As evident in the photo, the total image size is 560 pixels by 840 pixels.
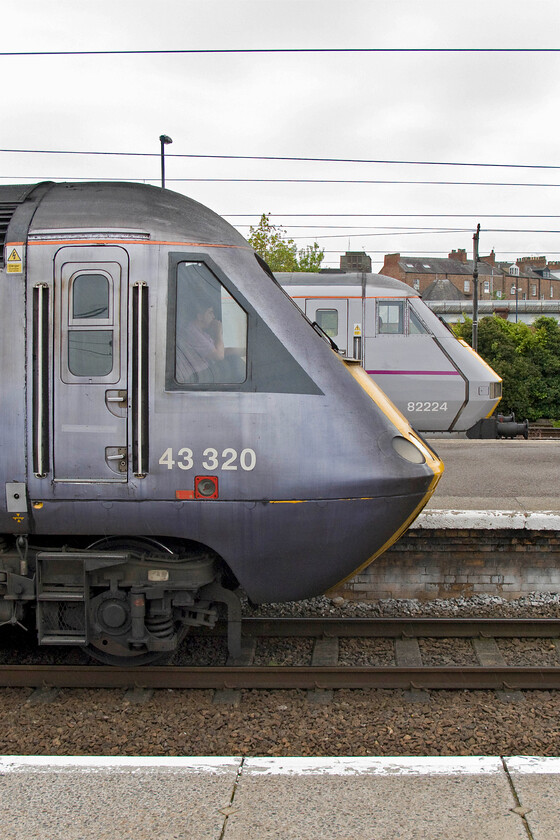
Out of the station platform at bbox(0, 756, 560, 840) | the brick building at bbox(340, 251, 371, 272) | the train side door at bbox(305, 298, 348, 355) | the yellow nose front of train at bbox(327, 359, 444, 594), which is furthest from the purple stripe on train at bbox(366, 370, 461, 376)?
the station platform at bbox(0, 756, 560, 840)

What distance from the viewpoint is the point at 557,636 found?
6406mm

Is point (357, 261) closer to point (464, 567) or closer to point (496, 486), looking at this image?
point (496, 486)

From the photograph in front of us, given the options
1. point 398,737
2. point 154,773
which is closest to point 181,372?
point 154,773

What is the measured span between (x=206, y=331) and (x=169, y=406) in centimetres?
55

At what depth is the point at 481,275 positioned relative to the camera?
9369 centimetres

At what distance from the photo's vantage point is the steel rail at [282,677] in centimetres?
532

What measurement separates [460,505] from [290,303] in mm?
4065

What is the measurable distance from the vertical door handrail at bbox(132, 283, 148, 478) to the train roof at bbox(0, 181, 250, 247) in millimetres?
528

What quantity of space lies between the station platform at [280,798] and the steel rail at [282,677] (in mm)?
1391

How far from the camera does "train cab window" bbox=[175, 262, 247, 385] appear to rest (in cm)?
466

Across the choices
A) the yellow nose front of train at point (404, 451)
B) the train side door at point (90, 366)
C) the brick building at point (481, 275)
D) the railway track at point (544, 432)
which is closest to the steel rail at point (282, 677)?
the yellow nose front of train at point (404, 451)

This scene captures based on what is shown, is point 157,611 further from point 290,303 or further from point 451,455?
point 451,455

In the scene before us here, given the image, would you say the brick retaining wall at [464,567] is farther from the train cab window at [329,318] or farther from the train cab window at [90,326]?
the train cab window at [329,318]

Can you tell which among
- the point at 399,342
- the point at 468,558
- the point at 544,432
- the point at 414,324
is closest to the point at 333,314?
the point at 399,342
